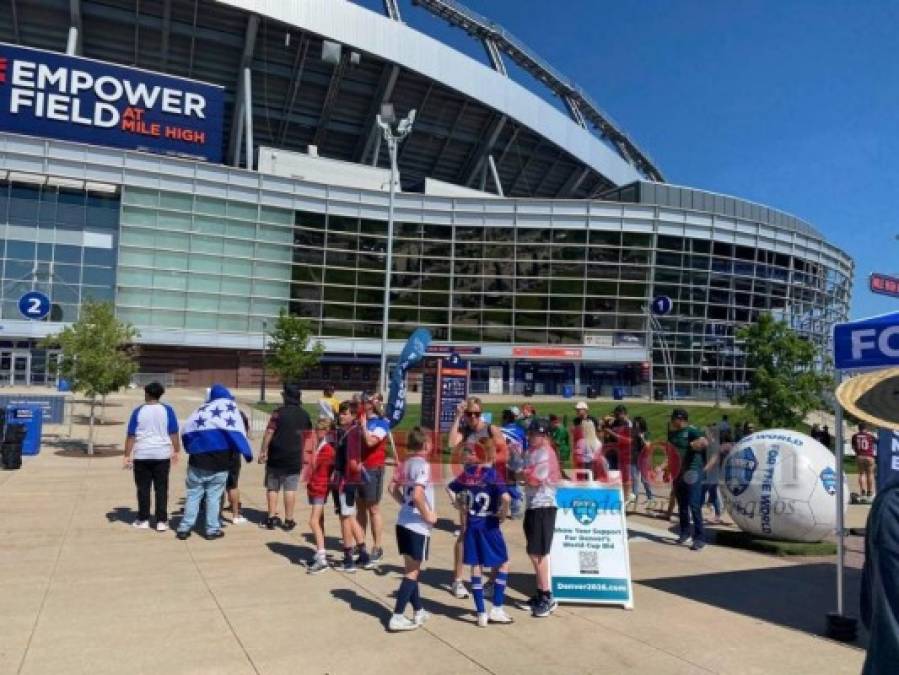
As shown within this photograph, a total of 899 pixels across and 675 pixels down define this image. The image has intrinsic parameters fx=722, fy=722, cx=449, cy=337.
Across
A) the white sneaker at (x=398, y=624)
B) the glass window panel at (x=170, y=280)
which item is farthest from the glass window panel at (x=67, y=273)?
the white sneaker at (x=398, y=624)

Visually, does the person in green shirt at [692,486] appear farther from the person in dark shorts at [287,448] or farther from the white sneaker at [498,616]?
the person in dark shorts at [287,448]

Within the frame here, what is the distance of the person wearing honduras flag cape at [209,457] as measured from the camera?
31.8 feet

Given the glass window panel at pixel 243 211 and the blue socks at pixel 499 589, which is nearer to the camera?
the blue socks at pixel 499 589

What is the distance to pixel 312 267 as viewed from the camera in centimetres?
5856

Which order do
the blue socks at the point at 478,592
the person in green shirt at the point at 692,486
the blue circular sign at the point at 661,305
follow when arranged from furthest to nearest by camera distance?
the blue circular sign at the point at 661,305 → the person in green shirt at the point at 692,486 → the blue socks at the point at 478,592

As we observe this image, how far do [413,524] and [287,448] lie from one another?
166 inches

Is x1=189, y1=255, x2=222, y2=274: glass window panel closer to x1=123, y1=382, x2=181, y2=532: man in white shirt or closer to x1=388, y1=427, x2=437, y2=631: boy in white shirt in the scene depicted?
x1=123, y1=382, x2=181, y2=532: man in white shirt

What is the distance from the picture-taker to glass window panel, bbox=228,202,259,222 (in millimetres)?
55375

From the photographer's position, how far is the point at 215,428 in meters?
9.86

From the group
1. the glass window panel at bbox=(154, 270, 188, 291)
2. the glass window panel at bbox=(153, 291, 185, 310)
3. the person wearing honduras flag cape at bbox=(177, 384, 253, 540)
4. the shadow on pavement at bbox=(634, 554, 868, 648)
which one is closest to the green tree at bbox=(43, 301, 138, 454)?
the person wearing honduras flag cape at bbox=(177, 384, 253, 540)

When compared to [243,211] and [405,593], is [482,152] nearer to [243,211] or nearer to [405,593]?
[243,211]

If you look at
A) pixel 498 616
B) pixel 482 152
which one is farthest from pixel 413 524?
pixel 482 152

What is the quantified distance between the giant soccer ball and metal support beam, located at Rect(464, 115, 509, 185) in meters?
63.9

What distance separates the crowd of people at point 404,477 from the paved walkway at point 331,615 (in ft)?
A: 1.14
